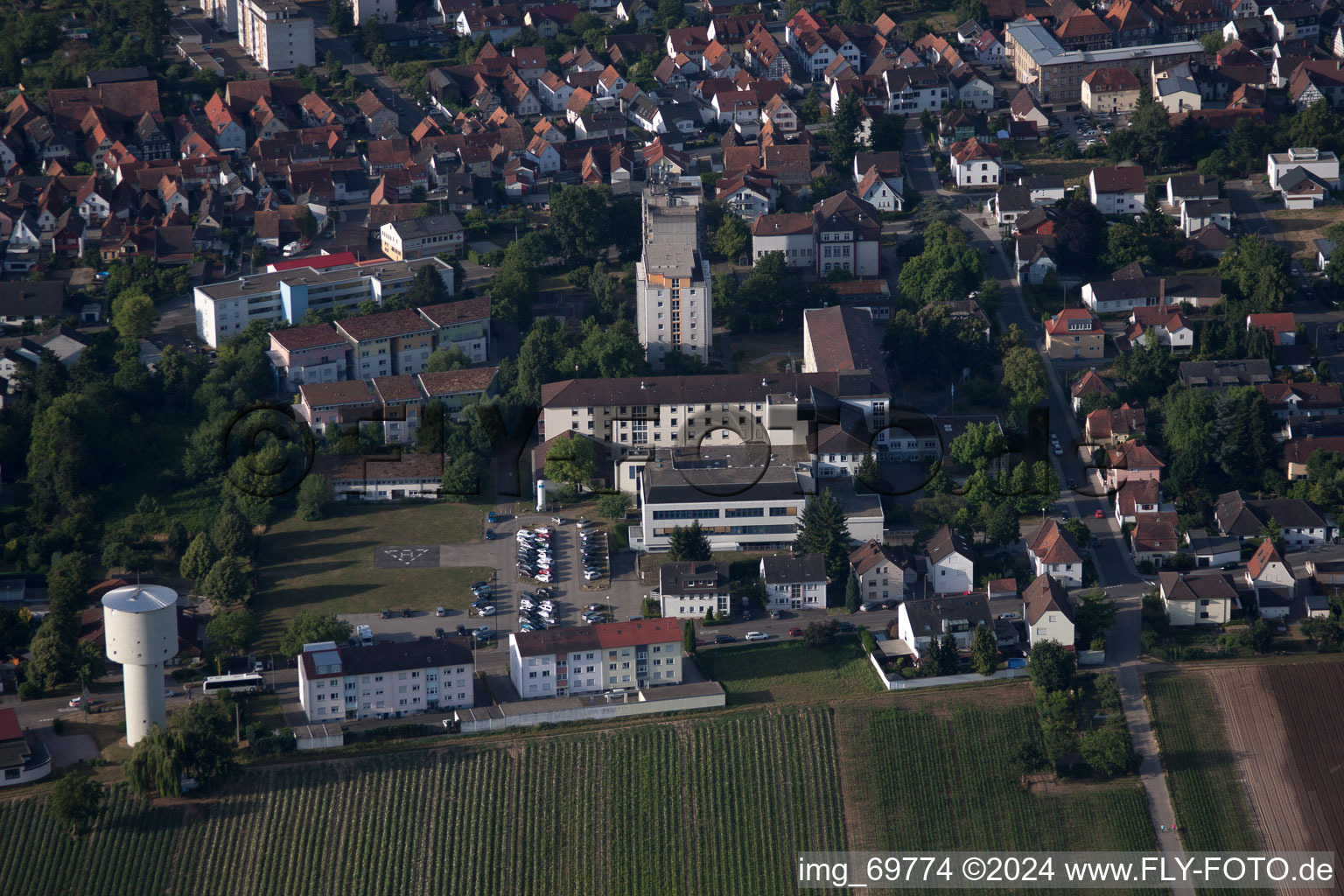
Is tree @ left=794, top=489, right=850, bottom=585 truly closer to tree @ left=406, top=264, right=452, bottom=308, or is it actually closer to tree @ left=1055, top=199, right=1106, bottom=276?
tree @ left=406, top=264, right=452, bottom=308

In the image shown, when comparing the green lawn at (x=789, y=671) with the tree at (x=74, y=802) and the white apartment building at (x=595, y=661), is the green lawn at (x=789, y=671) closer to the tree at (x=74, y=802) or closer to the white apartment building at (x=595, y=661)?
the white apartment building at (x=595, y=661)

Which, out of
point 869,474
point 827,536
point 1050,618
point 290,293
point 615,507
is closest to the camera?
point 1050,618

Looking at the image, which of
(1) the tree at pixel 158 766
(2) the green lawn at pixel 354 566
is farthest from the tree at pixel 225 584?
(1) the tree at pixel 158 766

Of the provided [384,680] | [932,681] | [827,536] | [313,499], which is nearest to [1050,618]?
[932,681]

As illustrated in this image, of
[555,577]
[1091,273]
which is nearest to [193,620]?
[555,577]

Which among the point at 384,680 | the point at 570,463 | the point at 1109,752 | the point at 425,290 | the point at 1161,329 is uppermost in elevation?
the point at 425,290

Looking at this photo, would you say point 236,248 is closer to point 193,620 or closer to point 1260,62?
point 193,620

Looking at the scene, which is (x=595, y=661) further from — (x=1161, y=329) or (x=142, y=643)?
(x=1161, y=329)
